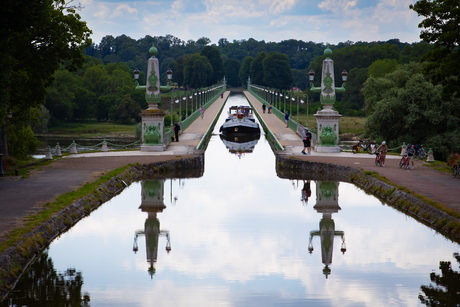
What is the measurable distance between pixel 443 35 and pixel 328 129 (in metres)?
8.85

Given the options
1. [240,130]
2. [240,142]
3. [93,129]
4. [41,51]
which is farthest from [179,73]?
[41,51]

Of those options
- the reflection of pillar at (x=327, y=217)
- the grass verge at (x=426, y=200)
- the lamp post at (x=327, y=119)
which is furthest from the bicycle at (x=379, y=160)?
the lamp post at (x=327, y=119)

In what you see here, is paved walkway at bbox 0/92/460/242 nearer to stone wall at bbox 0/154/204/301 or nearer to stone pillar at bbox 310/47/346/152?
stone wall at bbox 0/154/204/301

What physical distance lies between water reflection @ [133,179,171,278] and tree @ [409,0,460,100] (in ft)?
41.5

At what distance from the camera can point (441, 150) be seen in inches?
1491

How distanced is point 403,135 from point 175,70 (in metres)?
134

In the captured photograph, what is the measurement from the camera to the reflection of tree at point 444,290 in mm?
10102

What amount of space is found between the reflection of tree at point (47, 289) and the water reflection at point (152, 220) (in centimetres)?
162

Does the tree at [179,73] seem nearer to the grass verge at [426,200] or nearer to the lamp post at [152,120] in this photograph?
the lamp post at [152,120]

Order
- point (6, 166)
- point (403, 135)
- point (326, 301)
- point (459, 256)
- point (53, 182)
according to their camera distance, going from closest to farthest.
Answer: point (326, 301)
point (459, 256)
point (53, 182)
point (6, 166)
point (403, 135)

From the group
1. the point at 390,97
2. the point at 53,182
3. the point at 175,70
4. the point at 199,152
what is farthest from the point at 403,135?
the point at 175,70

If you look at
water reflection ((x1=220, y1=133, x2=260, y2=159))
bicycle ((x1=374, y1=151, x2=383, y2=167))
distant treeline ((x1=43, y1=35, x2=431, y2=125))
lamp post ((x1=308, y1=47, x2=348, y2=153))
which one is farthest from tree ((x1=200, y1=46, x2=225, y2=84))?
bicycle ((x1=374, y1=151, x2=383, y2=167))

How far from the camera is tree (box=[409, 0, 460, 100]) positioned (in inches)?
908

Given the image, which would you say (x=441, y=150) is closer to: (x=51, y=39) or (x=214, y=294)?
(x=51, y=39)
